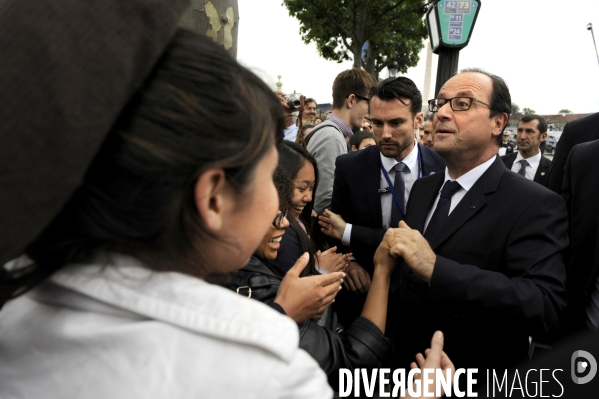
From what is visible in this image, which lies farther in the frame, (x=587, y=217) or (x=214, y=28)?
(x=587, y=217)

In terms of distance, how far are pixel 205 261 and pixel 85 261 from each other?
223 mm

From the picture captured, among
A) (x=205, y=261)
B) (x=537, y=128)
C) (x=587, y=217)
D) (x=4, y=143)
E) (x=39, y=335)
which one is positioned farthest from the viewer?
(x=537, y=128)

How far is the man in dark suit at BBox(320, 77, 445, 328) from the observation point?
10.7ft

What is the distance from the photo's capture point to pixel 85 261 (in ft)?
2.73

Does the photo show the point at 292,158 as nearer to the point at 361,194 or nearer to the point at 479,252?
the point at 361,194

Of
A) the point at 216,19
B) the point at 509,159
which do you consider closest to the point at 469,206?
the point at 216,19

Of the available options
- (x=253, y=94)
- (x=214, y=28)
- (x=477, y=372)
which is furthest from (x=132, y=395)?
(x=477, y=372)

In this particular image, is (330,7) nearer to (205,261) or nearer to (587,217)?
(587,217)

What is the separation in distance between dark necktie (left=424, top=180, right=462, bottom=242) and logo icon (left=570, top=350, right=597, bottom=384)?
1.45m

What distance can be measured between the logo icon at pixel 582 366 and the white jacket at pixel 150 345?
0.52 m

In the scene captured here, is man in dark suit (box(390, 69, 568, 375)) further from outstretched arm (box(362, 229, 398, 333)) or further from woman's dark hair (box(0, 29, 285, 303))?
woman's dark hair (box(0, 29, 285, 303))

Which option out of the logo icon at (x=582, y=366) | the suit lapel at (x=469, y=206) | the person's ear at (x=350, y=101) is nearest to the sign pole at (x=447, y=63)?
the person's ear at (x=350, y=101)

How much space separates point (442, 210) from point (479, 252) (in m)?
0.35

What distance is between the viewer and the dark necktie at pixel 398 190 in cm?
334
